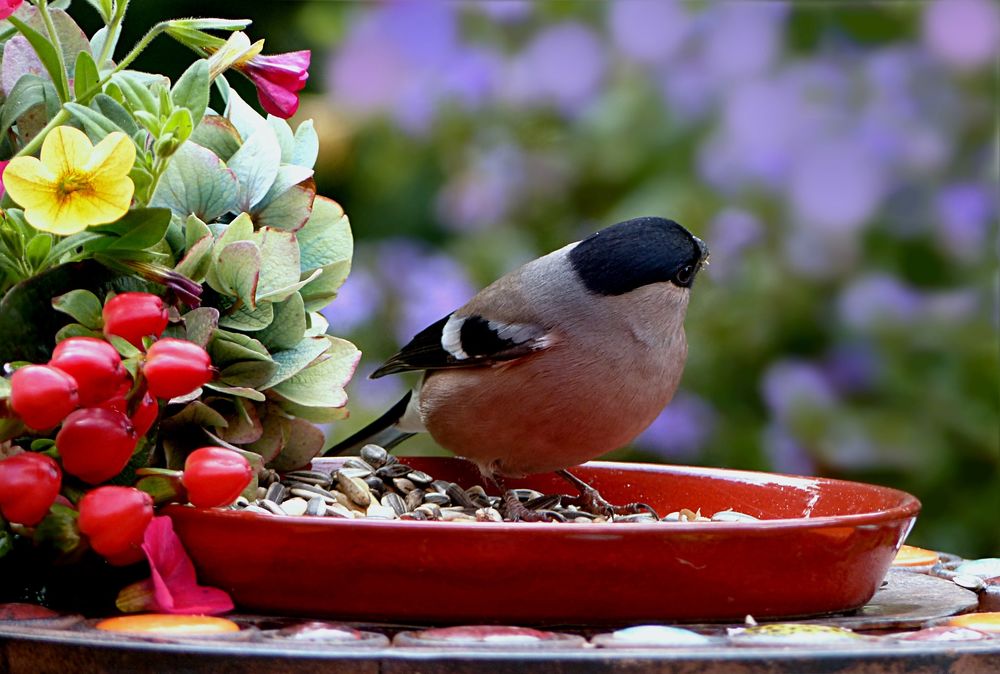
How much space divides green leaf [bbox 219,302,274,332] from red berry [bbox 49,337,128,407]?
10.3 inches

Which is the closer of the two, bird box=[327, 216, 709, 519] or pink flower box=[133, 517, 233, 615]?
pink flower box=[133, 517, 233, 615]

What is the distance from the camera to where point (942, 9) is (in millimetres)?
3828

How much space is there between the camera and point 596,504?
2016mm

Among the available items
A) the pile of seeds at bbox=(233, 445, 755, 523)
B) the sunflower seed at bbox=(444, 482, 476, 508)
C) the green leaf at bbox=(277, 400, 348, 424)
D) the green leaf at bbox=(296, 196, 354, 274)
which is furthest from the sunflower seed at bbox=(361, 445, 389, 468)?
the green leaf at bbox=(296, 196, 354, 274)

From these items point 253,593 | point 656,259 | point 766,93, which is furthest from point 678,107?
point 253,593

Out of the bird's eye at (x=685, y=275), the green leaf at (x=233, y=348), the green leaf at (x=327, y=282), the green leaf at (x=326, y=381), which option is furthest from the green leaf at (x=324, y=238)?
the bird's eye at (x=685, y=275)

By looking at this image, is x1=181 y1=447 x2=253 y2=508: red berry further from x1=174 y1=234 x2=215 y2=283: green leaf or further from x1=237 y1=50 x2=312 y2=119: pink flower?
x1=237 y1=50 x2=312 y2=119: pink flower

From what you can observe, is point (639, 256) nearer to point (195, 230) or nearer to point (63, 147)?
point (195, 230)

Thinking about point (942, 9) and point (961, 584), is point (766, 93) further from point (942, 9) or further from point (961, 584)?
point (961, 584)

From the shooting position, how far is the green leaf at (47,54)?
1358 millimetres

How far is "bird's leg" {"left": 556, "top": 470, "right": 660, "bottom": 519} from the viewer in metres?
1.97

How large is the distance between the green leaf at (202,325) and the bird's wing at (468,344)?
857 millimetres

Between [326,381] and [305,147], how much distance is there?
13.6 inches

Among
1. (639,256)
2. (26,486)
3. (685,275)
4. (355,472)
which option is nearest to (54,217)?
(26,486)
